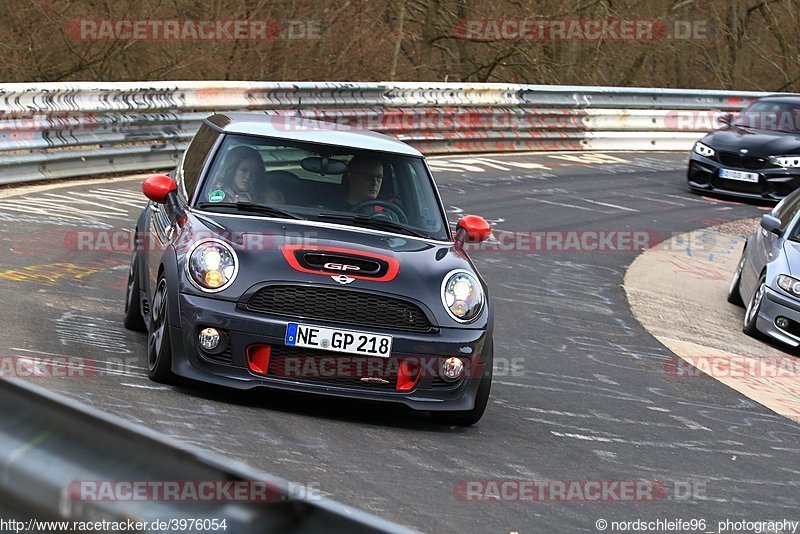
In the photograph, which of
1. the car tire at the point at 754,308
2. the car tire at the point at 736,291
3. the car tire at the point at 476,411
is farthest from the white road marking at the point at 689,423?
the car tire at the point at 736,291

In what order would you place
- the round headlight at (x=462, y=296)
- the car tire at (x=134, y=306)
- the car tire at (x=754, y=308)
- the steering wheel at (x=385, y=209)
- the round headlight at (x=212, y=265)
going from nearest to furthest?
the round headlight at (x=212, y=265) → the round headlight at (x=462, y=296) → the steering wheel at (x=385, y=209) → the car tire at (x=134, y=306) → the car tire at (x=754, y=308)

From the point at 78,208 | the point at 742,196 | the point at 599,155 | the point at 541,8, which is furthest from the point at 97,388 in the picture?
the point at 541,8

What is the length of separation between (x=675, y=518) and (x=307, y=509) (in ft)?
11.0

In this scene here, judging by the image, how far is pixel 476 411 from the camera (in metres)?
7.05

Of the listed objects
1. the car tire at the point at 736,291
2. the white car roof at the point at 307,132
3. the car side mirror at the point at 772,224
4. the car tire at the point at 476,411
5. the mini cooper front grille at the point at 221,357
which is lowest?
the car tire at the point at 736,291

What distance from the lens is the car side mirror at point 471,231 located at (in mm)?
7754

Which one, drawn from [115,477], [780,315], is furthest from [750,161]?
[115,477]

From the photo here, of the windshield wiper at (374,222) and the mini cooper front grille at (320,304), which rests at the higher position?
the windshield wiper at (374,222)

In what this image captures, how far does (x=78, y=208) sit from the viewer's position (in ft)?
43.4

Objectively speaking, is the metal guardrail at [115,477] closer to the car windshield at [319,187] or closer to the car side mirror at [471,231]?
the car windshield at [319,187]

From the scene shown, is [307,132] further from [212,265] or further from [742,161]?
[742,161]

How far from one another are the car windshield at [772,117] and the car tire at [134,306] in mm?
13878

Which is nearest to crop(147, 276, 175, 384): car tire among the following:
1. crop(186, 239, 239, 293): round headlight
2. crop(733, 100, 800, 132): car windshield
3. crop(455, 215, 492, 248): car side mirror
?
crop(186, 239, 239, 293): round headlight

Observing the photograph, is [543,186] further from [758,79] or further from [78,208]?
[758,79]
